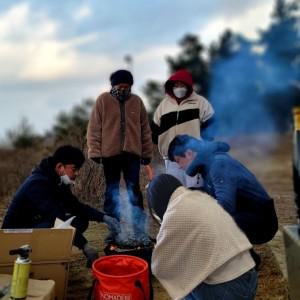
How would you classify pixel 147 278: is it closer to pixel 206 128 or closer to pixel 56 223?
pixel 56 223

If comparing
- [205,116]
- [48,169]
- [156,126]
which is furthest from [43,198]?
[205,116]

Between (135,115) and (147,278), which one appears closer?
(147,278)

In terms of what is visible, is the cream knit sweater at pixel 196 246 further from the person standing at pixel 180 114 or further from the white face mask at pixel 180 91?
the white face mask at pixel 180 91

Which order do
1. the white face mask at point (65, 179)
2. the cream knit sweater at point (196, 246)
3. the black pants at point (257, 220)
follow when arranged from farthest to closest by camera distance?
the white face mask at point (65, 179) → the black pants at point (257, 220) → the cream knit sweater at point (196, 246)

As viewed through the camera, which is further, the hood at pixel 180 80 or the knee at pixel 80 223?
the hood at pixel 180 80

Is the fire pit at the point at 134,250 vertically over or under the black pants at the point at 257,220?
under

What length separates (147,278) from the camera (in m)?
3.30

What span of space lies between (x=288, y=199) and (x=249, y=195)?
16.8ft

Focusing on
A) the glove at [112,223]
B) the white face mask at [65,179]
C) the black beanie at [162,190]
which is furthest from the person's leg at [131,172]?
the black beanie at [162,190]

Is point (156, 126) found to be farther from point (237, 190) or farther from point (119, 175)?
point (237, 190)

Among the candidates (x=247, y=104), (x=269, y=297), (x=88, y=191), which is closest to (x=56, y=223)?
Answer: (x=269, y=297)

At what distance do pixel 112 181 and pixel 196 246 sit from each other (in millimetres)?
2661

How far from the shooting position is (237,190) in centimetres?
364

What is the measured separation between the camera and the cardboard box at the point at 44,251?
3592 mm
